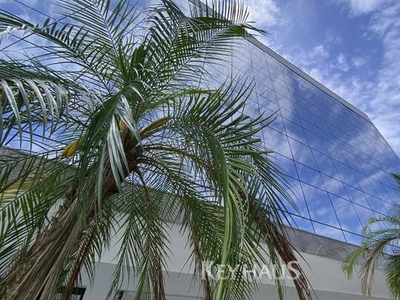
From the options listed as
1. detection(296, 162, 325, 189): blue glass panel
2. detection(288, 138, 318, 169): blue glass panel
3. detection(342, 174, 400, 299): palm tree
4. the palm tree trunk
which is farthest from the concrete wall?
detection(288, 138, 318, 169): blue glass panel

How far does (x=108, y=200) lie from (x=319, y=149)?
1084cm

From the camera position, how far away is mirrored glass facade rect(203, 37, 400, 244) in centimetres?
959

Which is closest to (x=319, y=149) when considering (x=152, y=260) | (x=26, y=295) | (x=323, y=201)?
(x=323, y=201)

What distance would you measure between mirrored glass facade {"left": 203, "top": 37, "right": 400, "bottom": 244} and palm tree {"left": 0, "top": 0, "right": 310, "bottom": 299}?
18.3 ft

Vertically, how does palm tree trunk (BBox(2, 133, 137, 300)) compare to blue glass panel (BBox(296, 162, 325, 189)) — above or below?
below

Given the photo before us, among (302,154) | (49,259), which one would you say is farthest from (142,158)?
(302,154)

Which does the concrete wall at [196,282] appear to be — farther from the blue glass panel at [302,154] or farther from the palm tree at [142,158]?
the blue glass panel at [302,154]

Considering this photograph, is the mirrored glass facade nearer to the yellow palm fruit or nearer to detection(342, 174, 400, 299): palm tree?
detection(342, 174, 400, 299): palm tree

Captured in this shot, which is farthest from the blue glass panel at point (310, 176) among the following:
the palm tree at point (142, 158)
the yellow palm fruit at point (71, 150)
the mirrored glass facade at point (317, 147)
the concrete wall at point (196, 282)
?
the yellow palm fruit at point (71, 150)

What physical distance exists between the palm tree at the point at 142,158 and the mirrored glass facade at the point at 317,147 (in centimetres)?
557

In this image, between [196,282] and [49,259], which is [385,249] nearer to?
[196,282]

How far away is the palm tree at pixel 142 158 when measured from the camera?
1786 mm

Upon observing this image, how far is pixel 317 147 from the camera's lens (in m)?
11.9

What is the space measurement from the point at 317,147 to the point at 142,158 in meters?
10.7
